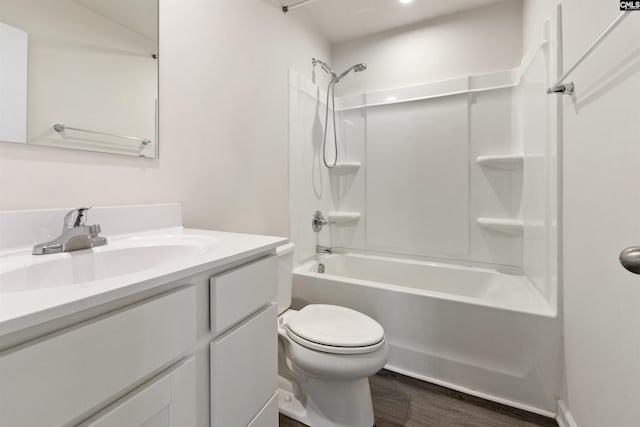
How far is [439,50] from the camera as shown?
2.13 metres

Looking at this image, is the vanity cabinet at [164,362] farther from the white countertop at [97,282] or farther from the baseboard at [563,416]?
the baseboard at [563,416]

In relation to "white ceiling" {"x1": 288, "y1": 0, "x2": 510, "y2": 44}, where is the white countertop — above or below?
below

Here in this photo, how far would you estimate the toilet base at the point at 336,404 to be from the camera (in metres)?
1.16

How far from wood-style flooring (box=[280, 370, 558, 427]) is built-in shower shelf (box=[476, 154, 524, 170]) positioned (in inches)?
57.3

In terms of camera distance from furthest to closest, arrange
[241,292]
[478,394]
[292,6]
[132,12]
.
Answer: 1. [292,6]
2. [478,394]
3. [132,12]
4. [241,292]

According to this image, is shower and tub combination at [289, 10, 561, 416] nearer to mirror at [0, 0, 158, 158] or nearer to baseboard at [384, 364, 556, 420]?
baseboard at [384, 364, 556, 420]

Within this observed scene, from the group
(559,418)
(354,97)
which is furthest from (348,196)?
→ (559,418)

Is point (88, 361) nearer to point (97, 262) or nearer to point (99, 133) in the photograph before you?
point (97, 262)

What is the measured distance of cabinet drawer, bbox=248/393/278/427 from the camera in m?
0.80

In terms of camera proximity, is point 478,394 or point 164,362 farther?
point 478,394

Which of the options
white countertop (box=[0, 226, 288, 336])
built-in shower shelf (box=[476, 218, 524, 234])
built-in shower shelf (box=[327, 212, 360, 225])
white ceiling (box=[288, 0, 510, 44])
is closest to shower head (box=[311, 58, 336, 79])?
white ceiling (box=[288, 0, 510, 44])

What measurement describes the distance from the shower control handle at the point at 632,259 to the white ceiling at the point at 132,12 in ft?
5.02

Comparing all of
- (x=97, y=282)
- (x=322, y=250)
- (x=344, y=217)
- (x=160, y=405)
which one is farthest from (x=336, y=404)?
(x=344, y=217)

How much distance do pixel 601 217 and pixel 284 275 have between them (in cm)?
125
